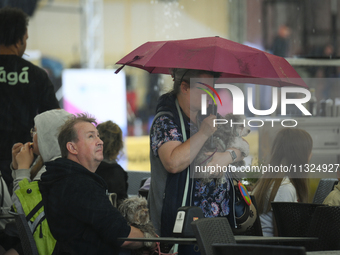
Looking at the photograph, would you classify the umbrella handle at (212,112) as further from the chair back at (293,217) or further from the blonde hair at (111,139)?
the blonde hair at (111,139)

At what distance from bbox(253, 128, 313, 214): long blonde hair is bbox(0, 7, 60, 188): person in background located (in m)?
1.54

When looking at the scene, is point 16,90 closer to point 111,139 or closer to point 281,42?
point 111,139

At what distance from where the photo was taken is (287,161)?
2996 mm

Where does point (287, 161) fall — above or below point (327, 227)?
above

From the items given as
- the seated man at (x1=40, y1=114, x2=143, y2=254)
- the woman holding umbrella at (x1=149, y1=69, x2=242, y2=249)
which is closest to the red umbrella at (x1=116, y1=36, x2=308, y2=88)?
the woman holding umbrella at (x1=149, y1=69, x2=242, y2=249)

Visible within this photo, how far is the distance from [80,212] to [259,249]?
97 cm

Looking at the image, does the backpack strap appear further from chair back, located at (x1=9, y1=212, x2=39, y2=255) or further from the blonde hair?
the blonde hair

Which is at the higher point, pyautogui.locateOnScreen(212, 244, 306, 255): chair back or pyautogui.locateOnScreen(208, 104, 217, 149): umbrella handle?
pyautogui.locateOnScreen(208, 104, 217, 149): umbrella handle

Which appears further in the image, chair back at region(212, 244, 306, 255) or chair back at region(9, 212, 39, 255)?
chair back at region(9, 212, 39, 255)

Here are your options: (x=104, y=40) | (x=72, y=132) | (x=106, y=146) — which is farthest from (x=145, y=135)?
(x=72, y=132)

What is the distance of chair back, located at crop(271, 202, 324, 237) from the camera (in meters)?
2.46

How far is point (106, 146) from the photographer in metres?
3.58

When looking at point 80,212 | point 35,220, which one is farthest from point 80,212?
point 35,220

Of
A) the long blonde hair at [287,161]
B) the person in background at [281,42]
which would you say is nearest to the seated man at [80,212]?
the long blonde hair at [287,161]
